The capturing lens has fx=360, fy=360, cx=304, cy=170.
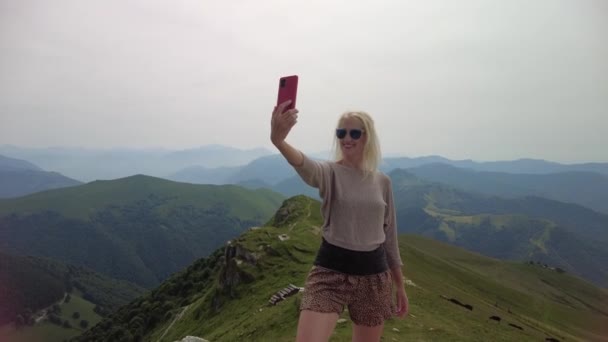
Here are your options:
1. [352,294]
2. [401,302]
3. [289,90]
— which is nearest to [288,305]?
[401,302]

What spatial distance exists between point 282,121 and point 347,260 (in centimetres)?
243

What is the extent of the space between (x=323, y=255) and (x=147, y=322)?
273 feet

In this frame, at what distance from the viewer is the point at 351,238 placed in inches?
221

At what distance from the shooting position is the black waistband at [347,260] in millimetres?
5672

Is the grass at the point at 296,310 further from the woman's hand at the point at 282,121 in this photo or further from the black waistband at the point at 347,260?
the woman's hand at the point at 282,121

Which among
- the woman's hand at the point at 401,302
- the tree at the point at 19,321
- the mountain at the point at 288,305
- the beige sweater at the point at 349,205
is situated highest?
the beige sweater at the point at 349,205

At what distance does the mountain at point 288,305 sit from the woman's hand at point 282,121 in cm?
1221

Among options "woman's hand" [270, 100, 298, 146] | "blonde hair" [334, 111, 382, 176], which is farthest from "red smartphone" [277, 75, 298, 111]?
"blonde hair" [334, 111, 382, 176]

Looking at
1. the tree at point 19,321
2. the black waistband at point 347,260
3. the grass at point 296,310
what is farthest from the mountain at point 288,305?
the tree at point 19,321

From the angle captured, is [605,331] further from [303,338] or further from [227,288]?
[303,338]

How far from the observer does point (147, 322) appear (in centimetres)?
7569

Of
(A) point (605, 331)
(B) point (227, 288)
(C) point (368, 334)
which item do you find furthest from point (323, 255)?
(A) point (605, 331)

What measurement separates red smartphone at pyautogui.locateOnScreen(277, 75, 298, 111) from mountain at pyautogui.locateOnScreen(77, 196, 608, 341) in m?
12.5

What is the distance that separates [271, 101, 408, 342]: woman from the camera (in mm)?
5379
